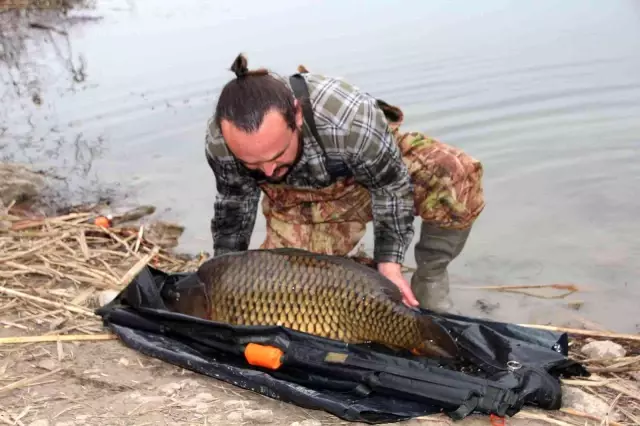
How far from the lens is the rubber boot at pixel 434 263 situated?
3287 mm

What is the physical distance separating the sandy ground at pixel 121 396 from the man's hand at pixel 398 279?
69cm

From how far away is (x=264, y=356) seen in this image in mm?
2281

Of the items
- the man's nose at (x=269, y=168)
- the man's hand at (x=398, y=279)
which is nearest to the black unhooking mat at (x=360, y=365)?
the man's hand at (x=398, y=279)

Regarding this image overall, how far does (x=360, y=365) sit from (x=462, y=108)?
5.05 m

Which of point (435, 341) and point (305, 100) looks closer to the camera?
point (435, 341)

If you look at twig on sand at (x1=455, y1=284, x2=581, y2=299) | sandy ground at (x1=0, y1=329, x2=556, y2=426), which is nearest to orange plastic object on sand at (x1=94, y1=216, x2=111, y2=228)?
sandy ground at (x1=0, y1=329, x2=556, y2=426)

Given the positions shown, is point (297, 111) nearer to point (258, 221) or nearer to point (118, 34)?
point (258, 221)

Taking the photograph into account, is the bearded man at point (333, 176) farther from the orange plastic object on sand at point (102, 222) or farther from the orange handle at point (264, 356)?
the orange plastic object on sand at point (102, 222)

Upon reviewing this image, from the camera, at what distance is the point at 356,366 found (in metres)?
2.22

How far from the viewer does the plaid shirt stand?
2.67 meters

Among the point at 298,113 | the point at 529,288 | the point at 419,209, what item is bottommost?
the point at 529,288

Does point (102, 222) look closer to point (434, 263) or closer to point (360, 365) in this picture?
point (434, 263)

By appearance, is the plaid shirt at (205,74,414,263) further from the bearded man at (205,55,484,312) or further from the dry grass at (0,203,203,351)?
the dry grass at (0,203,203,351)

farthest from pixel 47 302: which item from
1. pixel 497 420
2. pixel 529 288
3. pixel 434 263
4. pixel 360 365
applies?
pixel 529 288
